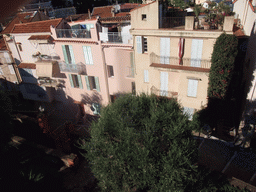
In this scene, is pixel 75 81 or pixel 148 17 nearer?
pixel 148 17

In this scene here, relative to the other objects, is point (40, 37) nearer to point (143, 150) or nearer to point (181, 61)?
point (181, 61)

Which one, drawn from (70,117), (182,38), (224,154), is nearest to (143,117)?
(182,38)

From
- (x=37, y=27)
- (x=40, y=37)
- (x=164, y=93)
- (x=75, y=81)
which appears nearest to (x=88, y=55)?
(x=75, y=81)

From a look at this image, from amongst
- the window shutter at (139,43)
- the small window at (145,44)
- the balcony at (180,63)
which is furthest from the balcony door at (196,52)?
the window shutter at (139,43)

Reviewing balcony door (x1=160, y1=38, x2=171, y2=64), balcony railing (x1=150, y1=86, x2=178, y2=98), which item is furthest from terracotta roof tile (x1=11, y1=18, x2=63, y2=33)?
balcony railing (x1=150, y1=86, x2=178, y2=98)

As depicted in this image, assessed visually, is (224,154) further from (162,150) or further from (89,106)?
(89,106)

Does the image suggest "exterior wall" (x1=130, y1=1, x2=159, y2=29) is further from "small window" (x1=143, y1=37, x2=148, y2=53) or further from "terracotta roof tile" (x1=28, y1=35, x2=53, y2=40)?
"terracotta roof tile" (x1=28, y1=35, x2=53, y2=40)

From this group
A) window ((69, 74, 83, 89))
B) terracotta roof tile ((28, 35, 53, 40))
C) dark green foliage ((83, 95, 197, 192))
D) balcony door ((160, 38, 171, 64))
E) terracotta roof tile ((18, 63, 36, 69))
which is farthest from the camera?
terracotta roof tile ((18, 63, 36, 69))

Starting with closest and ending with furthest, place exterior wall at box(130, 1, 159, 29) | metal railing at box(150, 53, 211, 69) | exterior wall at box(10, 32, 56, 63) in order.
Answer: metal railing at box(150, 53, 211, 69), exterior wall at box(130, 1, 159, 29), exterior wall at box(10, 32, 56, 63)
